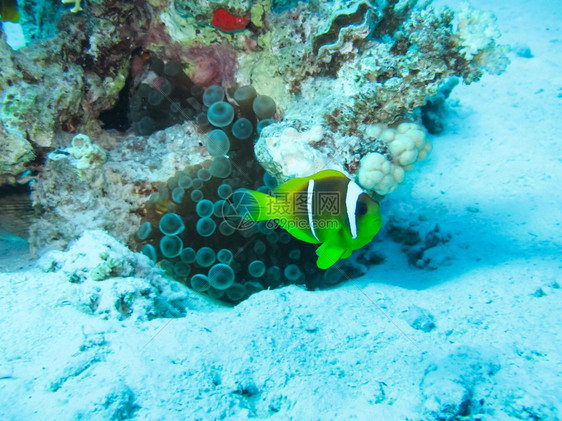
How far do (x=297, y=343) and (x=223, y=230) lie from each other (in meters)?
1.32

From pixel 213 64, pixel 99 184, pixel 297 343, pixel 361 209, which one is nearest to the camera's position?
pixel 361 209

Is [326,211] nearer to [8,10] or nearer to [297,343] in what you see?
[297,343]

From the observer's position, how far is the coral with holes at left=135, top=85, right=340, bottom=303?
2.68 meters

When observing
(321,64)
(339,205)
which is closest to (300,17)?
(321,64)

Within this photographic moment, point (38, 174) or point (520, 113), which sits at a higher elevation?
point (520, 113)

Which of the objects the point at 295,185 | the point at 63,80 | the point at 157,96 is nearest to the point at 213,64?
the point at 157,96

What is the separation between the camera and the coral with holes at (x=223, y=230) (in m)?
2.68

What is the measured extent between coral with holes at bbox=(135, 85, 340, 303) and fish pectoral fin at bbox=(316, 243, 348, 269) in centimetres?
92

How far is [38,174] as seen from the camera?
8.72 feet

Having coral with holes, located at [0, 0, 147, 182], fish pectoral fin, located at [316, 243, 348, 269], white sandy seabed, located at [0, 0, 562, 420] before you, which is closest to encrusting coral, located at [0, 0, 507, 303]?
coral with holes, located at [0, 0, 147, 182]

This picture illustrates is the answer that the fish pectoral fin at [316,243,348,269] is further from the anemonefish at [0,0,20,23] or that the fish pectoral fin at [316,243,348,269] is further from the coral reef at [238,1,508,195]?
the anemonefish at [0,0,20,23]

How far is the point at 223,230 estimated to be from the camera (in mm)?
2691

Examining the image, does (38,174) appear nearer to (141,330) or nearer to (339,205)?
(141,330)

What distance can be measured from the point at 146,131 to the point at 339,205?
2.46 m
